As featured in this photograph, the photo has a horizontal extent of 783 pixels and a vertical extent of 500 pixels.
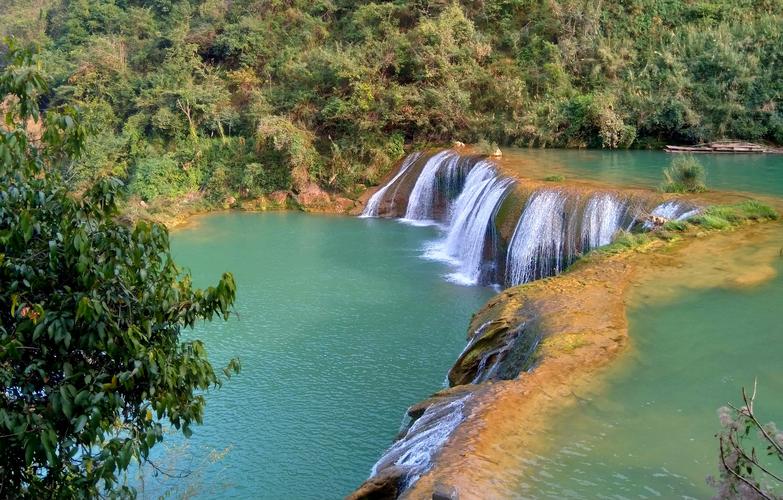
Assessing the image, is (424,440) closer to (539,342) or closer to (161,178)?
(539,342)

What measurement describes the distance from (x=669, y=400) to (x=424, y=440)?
227 centimetres

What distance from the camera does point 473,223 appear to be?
14.4 m

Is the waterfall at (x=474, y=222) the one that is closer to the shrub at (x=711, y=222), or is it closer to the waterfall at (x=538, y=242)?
the waterfall at (x=538, y=242)

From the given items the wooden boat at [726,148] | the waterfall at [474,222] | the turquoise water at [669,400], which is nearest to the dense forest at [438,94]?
the wooden boat at [726,148]

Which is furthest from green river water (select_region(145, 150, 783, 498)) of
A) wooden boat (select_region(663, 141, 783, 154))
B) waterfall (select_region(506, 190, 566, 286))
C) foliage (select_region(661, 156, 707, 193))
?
wooden boat (select_region(663, 141, 783, 154))

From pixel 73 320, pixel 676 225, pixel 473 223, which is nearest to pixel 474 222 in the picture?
pixel 473 223

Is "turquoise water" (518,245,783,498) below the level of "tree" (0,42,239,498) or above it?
below

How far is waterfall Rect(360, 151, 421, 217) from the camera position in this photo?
19.5 metres

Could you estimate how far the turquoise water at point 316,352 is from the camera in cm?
734

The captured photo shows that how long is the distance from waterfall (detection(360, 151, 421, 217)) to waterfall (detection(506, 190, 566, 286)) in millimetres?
7371

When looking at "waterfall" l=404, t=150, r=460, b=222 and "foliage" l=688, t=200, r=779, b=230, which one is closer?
"foliage" l=688, t=200, r=779, b=230

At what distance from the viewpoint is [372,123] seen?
2031 centimetres

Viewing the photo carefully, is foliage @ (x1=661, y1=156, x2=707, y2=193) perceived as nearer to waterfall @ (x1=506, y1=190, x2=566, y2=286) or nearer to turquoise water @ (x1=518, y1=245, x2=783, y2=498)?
waterfall @ (x1=506, y1=190, x2=566, y2=286)

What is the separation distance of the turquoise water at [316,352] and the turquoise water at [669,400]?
269cm
